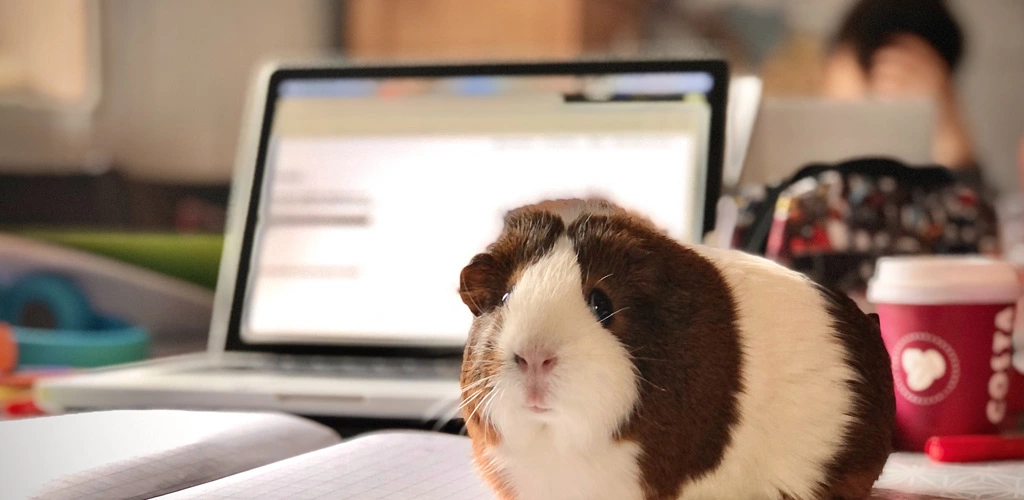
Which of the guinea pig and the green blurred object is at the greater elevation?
the guinea pig

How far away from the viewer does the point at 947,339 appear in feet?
1.92

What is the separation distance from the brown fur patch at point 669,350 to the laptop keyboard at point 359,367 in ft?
1.66

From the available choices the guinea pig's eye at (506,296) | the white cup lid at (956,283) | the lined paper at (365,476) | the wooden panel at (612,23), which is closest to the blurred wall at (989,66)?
the wooden panel at (612,23)

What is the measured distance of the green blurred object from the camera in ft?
4.62

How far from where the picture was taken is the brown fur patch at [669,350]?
1.11 feet

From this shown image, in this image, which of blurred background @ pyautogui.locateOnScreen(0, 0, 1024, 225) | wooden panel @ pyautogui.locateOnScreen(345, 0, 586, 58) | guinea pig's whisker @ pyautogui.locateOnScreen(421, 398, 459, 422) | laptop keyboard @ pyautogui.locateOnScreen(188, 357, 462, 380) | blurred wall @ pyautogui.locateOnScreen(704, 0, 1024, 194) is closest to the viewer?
guinea pig's whisker @ pyautogui.locateOnScreen(421, 398, 459, 422)

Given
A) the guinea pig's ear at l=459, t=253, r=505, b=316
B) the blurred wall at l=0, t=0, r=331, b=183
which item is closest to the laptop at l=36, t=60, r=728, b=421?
the guinea pig's ear at l=459, t=253, r=505, b=316

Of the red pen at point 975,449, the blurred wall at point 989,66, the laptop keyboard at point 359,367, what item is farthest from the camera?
the blurred wall at point 989,66

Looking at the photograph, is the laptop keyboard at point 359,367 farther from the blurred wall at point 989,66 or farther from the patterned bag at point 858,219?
the blurred wall at point 989,66

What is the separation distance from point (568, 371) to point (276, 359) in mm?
677

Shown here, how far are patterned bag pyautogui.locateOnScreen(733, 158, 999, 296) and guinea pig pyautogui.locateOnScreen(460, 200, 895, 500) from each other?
19.6 inches

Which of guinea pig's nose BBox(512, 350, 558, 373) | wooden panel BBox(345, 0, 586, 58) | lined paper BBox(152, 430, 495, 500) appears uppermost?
wooden panel BBox(345, 0, 586, 58)

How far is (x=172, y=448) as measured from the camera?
512 mm

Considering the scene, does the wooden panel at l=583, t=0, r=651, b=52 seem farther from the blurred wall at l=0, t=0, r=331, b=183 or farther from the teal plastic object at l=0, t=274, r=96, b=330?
the teal plastic object at l=0, t=274, r=96, b=330
